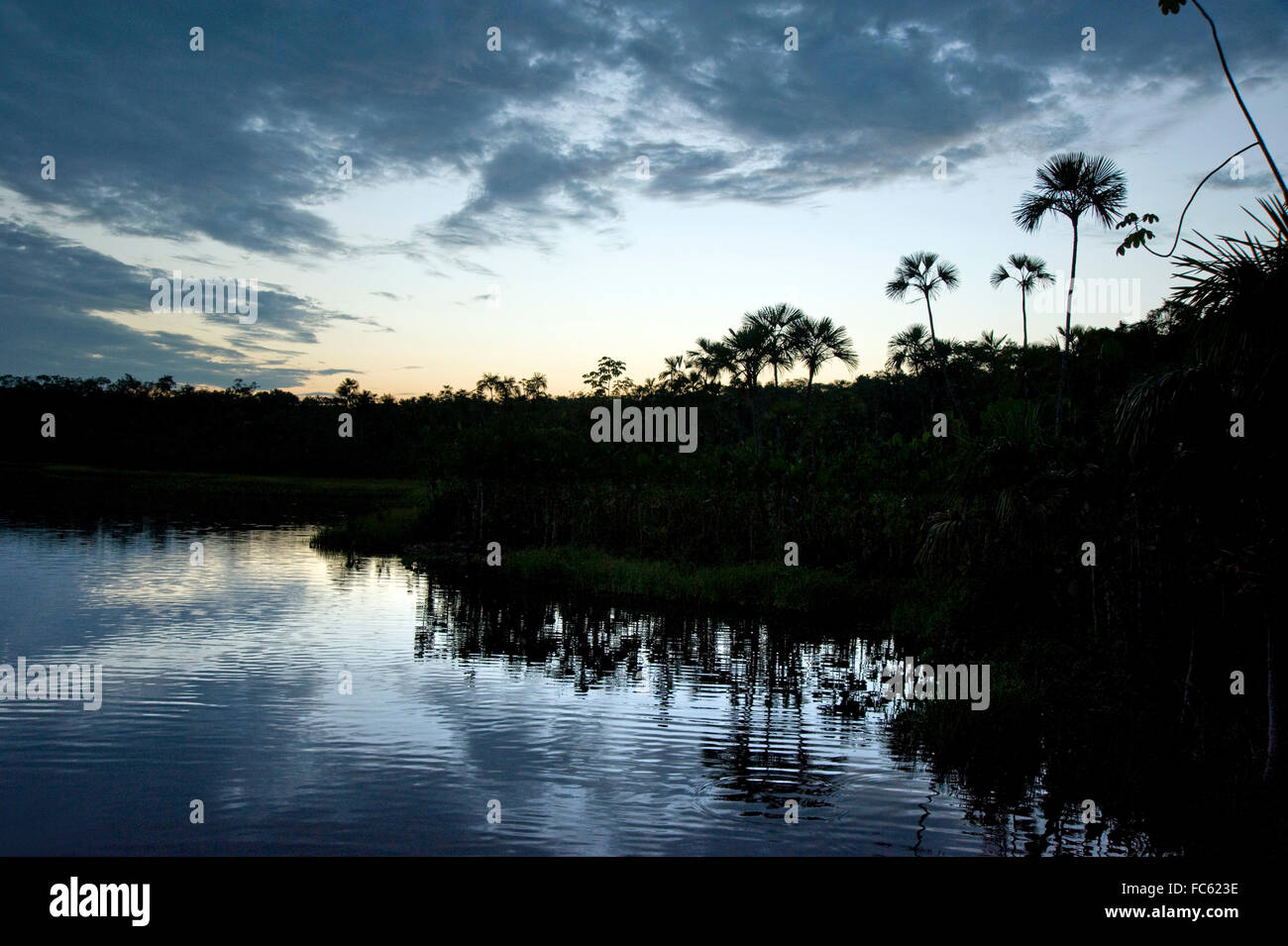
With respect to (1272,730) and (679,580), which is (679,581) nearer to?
(679,580)

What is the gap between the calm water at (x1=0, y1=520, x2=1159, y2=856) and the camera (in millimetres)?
8125

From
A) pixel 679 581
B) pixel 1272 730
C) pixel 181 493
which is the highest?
pixel 181 493

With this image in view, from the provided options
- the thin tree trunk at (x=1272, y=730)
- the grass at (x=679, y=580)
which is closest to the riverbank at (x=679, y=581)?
the grass at (x=679, y=580)

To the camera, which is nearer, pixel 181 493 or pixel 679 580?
pixel 679 580

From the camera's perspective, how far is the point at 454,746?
10844 millimetres

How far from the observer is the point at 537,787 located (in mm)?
9430

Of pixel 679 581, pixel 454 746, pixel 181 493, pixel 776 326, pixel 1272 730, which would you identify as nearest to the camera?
pixel 1272 730

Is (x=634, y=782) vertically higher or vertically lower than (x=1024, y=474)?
lower

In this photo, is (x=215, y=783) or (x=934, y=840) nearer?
(x=934, y=840)

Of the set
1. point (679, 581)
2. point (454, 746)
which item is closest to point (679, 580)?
point (679, 581)

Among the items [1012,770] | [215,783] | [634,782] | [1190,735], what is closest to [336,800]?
[215,783]

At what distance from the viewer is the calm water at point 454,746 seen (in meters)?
8.12

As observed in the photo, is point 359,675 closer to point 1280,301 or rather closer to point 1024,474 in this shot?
point 1024,474
